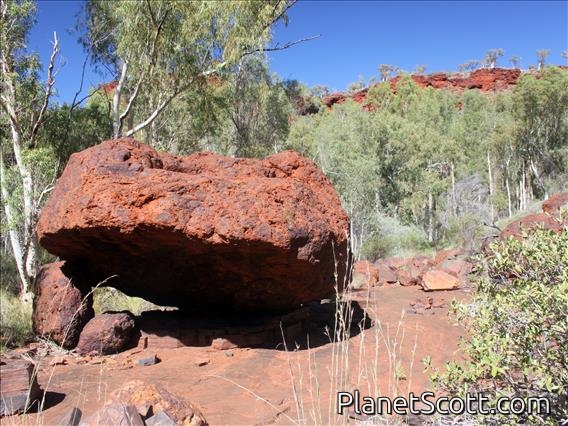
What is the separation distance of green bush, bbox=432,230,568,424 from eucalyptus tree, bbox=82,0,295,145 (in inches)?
392

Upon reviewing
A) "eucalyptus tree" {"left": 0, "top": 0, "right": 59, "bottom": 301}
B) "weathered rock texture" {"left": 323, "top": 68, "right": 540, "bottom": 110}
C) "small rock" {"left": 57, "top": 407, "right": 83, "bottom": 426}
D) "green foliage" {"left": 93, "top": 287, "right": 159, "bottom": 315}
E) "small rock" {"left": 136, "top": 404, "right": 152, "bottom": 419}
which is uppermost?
"weathered rock texture" {"left": 323, "top": 68, "right": 540, "bottom": 110}

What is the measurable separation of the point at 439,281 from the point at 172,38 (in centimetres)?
811

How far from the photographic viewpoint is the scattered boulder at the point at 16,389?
12.1 ft

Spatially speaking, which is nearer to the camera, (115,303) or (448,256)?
(115,303)

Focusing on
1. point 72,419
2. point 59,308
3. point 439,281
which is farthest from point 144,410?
point 439,281

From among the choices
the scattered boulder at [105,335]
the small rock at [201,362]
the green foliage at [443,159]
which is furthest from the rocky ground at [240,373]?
→ the green foliage at [443,159]

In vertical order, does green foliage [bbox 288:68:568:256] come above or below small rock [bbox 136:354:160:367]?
above

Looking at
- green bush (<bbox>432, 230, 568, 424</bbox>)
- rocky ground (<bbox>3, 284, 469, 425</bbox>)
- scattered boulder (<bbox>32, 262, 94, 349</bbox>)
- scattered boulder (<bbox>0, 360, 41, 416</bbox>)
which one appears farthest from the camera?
scattered boulder (<bbox>32, 262, 94, 349</bbox>)

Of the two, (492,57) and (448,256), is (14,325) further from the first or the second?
(492,57)

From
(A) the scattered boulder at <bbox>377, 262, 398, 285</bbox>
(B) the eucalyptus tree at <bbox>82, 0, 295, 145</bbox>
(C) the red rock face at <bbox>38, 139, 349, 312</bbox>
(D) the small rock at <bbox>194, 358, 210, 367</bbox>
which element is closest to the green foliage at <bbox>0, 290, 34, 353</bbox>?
(C) the red rock face at <bbox>38, 139, 349, 312</bbox>

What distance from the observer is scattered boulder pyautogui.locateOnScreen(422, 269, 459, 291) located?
8.52 m

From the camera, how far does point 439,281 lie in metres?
8.59

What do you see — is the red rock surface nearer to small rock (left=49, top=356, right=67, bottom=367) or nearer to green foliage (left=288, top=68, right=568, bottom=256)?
green foliage (left=288, top=68, right=568, bottom=256)

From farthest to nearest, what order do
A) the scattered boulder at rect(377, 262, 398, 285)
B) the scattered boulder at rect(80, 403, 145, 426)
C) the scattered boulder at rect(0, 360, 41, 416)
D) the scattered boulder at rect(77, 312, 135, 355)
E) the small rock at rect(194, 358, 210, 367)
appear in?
1. the scattered boulder at rect(377, 262, 398, 285)
2. the scattered boulder at rect(77, 312, 135, 355)
3. the small rock at rect(194, 358, 210, 367)
4. the scattered boulder at rect(0, 360, 41, 416)
5. the scattered boulder at rect(80, 403, 145, 426)
